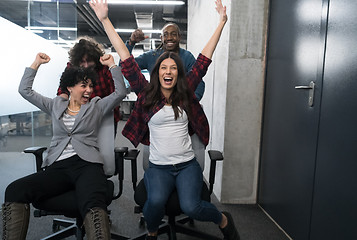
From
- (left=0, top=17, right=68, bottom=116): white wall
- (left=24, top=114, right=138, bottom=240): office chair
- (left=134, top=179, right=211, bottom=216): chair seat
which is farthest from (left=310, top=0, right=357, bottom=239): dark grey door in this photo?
(left=0, top=17, right=68, bottom=116): white wall

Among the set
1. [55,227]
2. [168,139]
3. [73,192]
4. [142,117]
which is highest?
[142,117]

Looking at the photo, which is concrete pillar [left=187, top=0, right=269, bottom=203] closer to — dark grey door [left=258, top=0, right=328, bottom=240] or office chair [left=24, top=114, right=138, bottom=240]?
dark grey door [left=258, top=0, right=328, bottom=240]

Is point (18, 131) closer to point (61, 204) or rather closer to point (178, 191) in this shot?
point (61, 204)

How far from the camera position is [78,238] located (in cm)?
157

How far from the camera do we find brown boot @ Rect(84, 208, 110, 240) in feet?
4.15

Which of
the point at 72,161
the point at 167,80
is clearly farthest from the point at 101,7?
the point at 72,161

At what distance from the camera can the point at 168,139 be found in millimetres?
1584

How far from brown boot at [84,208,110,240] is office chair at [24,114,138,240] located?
13 cm

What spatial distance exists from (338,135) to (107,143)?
1.39 m

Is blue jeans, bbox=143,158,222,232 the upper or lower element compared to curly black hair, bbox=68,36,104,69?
lower

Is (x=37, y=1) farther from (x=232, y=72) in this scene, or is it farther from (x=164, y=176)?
(x=164, y=176)

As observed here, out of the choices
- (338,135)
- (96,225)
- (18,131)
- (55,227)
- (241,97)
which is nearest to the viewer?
(96,225)

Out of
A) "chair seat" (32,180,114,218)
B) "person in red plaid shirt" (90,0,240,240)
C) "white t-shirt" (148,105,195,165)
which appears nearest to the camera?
"chair seat" (32,180,114,218)

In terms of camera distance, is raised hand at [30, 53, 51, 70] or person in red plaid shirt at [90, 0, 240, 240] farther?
raised hand at [30, 53, 51, 70]
